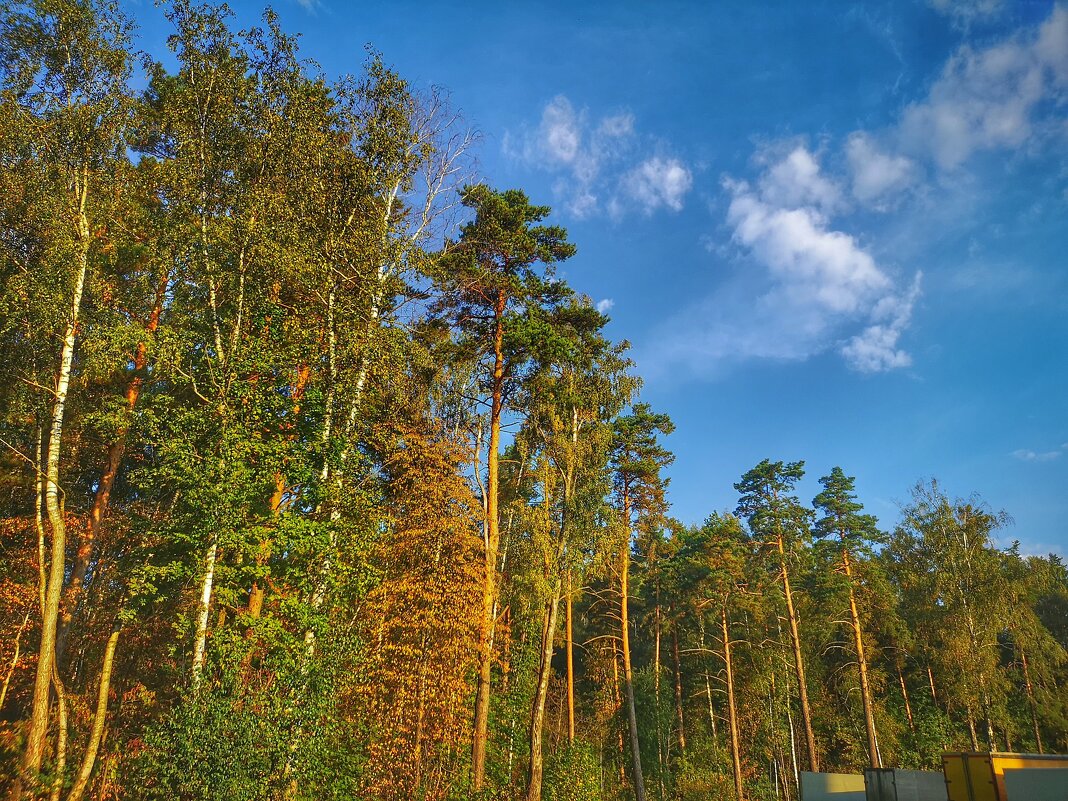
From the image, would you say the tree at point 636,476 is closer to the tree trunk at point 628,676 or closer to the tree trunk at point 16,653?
the tree trunk at point 628,676

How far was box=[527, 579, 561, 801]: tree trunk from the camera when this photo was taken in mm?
15133

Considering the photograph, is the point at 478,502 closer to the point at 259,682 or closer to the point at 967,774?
the point at 259,682

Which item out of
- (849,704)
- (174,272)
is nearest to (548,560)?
(174,272)

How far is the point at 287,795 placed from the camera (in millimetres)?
8836

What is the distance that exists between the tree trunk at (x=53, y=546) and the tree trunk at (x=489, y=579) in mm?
8120

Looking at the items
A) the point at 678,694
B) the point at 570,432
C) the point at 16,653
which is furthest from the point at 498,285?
the point at 678,694

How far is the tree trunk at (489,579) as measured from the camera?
45.5ft

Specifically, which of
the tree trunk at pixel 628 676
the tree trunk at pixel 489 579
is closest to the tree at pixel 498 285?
the tree trunk at pixel 489 579

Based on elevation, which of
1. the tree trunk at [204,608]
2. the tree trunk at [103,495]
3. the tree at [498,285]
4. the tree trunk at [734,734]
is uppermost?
the tree at [498,285]

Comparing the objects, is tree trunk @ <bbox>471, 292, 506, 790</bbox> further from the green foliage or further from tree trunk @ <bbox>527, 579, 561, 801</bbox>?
the green foliage

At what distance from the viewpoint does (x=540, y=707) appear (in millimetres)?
16172

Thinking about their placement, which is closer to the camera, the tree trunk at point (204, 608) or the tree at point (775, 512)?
the tree trunk at point (204, 608)

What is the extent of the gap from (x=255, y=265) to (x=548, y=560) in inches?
423

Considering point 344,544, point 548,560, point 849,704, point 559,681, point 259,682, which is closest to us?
point 259,682
